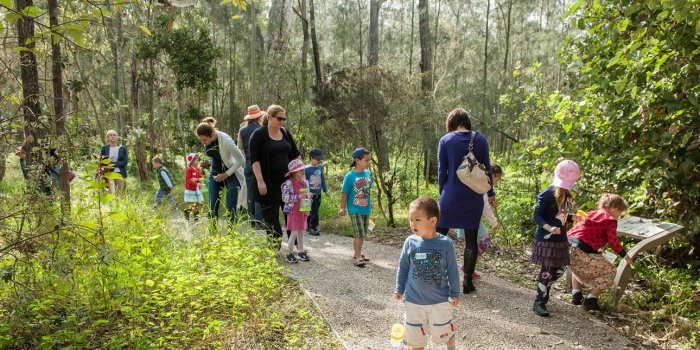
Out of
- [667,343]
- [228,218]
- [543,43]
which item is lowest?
[667,343]

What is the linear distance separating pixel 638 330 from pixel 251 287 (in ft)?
11.8

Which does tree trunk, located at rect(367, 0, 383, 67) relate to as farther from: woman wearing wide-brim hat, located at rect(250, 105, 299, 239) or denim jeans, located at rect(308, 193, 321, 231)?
woman wearing wide-brim hat, located at rect(250, 105, 299, 239)

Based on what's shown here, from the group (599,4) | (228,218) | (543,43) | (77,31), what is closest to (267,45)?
(228,218)

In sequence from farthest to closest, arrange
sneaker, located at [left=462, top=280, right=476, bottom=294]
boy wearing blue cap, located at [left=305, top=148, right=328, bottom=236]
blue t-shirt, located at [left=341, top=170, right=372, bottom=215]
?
boy wearing blue cap, located at [left=305, top=148, right=328, bottom=236] → blue t-shirt, located at [left=341, top=170, right=372, bottom=215] → sneaker, located at [left=462, top=280, right=476, bottom=294]

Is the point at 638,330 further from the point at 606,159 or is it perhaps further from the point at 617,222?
the point at 606,159

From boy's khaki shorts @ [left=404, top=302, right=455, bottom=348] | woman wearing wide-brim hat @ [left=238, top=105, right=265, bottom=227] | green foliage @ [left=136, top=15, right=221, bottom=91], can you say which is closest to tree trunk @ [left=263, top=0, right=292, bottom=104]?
green foliage @ [left=136, top=15, right=221, bottom=91]

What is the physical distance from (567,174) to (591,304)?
4.68 feet

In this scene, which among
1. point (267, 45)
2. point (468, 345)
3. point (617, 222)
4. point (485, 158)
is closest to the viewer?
point (468, 345)

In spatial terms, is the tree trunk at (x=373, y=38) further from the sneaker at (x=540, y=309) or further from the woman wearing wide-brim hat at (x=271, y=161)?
the sneaker at (x=540, y=309)

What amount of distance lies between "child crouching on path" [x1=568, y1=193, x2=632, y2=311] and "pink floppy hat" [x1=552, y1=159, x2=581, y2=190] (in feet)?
2.23

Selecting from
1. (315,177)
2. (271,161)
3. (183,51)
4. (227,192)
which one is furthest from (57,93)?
(183,51)

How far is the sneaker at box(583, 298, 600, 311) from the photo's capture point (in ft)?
14.9

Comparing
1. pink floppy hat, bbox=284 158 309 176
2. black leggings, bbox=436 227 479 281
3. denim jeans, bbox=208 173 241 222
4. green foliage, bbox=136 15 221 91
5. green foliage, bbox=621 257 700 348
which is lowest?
green foliage, bbox=621 257 700 348

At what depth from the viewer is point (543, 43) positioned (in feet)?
115
